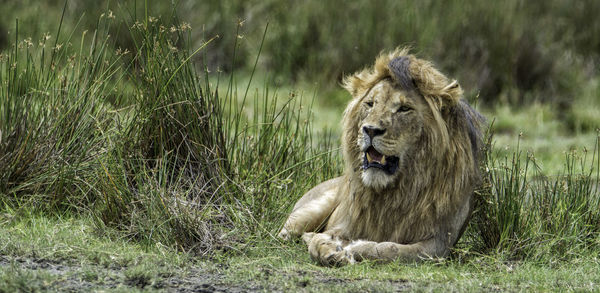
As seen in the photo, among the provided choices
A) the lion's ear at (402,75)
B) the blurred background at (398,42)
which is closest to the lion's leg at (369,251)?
the lion's ear at (402,75)

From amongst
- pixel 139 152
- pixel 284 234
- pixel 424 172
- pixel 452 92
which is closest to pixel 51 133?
pixel 139 152

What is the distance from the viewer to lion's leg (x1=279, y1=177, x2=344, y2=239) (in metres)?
6.41

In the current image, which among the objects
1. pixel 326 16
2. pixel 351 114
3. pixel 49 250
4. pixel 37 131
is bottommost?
pixel 49 250

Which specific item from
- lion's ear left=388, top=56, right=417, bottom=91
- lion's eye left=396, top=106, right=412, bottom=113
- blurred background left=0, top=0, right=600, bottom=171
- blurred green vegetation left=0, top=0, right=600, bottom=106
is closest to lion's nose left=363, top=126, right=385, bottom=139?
lion's eye left=396, top=106, right=412, bottom=113

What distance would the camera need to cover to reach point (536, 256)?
19.8ft

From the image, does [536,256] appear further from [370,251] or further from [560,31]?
[560,31]

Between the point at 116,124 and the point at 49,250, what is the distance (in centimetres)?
140

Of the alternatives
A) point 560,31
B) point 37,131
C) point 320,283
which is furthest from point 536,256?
point 560,31

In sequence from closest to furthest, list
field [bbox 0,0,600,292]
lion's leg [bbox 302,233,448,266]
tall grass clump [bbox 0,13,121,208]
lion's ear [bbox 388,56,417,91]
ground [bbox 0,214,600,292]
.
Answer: ground [bbox 0,214,600,292], field [bbox 0,0,600,292], lion's leg [bbox 302,233,448,266], lion's ear [bbox 388,56,417,91], tall grass clump [bbox 0,13,121,208]

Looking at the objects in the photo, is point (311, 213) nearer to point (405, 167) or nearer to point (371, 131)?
point (405, 167)

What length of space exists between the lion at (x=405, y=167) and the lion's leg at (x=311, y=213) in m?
0.44

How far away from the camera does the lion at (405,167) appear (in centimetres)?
565

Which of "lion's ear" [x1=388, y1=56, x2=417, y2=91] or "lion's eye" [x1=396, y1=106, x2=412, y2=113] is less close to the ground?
"lion's ear" [x1=388, y1=56, x2=417, y2=91]

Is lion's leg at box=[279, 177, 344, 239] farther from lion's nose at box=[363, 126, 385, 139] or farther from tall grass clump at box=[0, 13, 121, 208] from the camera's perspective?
tall grass clump at box=[0, 13, 121, 208]
